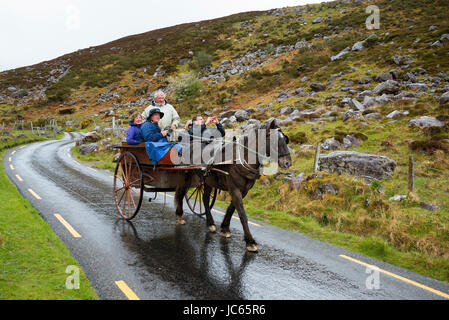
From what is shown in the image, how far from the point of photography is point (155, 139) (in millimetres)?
7465

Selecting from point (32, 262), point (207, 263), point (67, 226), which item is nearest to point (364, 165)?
point (207, 263)

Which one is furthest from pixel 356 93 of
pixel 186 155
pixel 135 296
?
pixel 135 296

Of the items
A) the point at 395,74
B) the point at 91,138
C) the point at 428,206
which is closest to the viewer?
the point at 428,206

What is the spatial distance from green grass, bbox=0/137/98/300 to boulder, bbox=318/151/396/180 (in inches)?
356

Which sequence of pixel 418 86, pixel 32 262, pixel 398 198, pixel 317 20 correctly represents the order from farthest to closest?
1. pixel 317 20
2. pixel 418 86
3. pixel 398 198
4. pixel 32 262

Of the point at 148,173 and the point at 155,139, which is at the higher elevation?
the point at 155,139

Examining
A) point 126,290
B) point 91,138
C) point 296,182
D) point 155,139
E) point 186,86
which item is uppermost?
point 186,86

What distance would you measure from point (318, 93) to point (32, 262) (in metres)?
24.6

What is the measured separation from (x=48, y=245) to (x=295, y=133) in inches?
559

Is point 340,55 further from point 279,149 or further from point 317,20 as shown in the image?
point 279,149

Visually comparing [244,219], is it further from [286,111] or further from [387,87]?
[387,87]

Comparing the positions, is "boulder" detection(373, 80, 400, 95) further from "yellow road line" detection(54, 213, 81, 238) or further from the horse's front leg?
"yellow road line" detection(54, 213, 81, 238)

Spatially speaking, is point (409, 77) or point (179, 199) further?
point (409, 77)
